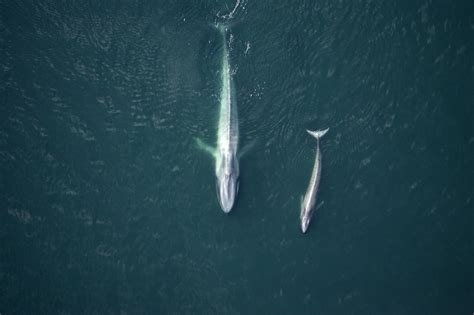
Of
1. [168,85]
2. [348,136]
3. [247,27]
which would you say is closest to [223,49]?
[247,27]

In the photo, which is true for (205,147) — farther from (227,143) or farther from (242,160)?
(242,160)

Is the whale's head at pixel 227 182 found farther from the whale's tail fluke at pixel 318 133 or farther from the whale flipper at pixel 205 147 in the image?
the whale's tail fluke at pixel 318 133

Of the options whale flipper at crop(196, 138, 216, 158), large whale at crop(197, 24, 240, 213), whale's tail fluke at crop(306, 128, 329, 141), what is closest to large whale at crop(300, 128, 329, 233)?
whale's tail fluke at crop(306, 128, 329, 141)

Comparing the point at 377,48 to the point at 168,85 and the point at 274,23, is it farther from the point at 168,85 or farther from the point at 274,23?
the point at 168,85

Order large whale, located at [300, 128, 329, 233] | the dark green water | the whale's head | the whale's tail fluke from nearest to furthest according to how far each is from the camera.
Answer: the whale's head, the dark green water, large whale, located at [300, 128, 329, 233], the whale's tail fluke

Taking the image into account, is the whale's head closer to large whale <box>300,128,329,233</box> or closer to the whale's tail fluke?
large whale <box>300,128,329,233</box>

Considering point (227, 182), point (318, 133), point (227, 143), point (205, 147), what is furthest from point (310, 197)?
point (205, 147)

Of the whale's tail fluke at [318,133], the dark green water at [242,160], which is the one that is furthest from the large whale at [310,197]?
the dark green water at [242,160]

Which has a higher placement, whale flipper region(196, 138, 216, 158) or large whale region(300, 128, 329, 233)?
whale flipper region(196, 138, 216, 158)
